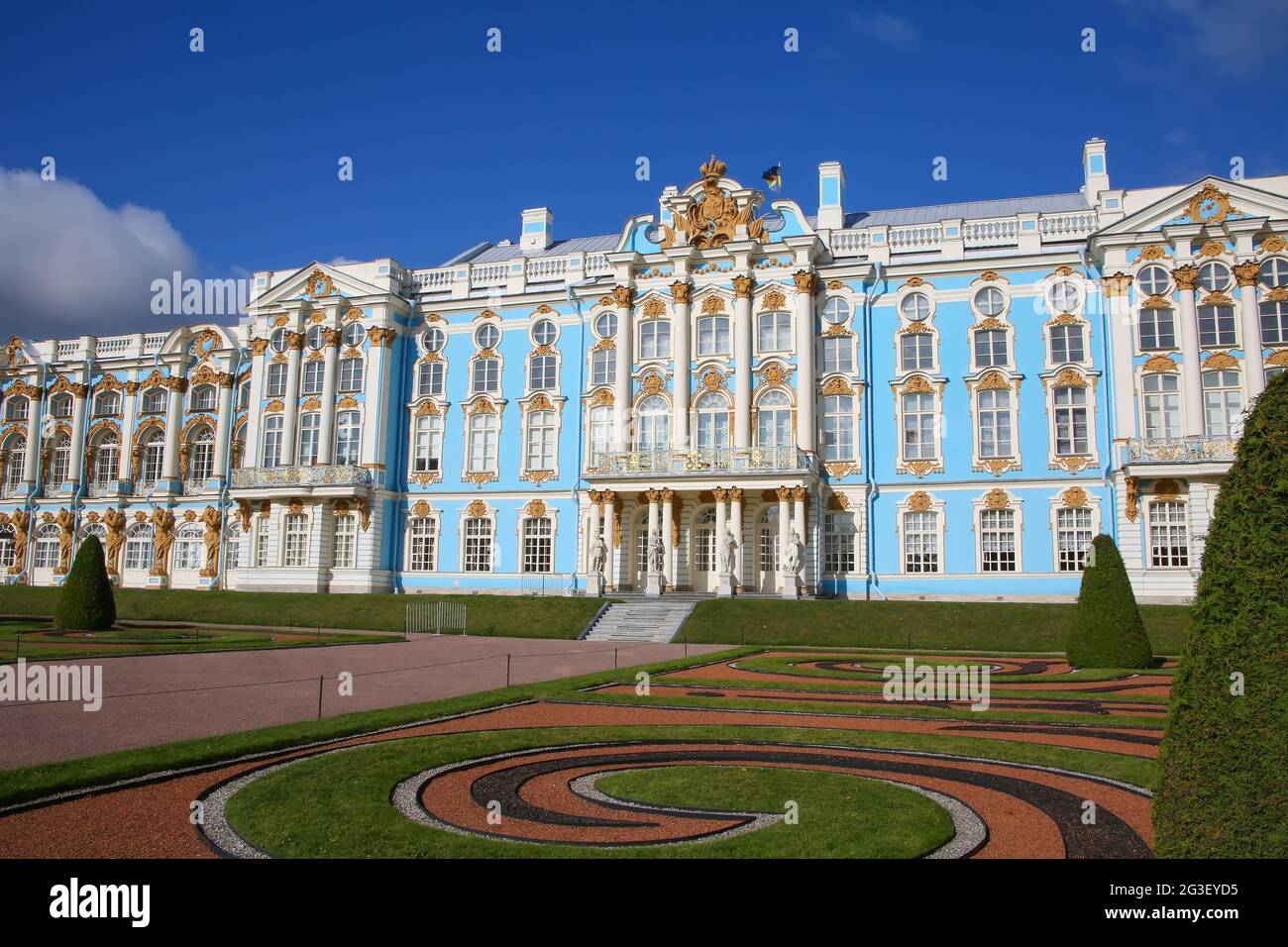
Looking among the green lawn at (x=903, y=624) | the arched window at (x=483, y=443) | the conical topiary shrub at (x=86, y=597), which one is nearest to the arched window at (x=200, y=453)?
the arched window at (x=483, y=443)

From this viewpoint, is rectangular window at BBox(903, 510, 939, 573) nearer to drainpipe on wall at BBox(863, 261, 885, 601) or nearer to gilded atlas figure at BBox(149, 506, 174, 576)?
drainpipe on wall at BBox(863, 261, 885, 601)

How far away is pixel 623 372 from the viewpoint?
40.6m

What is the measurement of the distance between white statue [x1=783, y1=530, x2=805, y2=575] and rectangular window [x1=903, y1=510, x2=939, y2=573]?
4.75m

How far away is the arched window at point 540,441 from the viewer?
4272 cm

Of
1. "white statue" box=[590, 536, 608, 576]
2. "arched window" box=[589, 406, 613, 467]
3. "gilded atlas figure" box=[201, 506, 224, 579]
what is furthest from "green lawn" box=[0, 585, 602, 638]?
"arched window" box=[589, 406, 613, 467]

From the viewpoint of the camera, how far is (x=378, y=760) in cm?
1078

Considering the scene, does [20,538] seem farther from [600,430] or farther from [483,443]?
[600,430]

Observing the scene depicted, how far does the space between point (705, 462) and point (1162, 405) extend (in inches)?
662

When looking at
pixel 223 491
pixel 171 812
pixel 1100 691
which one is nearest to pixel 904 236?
pixel 1100 691

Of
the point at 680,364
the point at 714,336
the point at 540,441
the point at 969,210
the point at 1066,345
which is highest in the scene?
the point at 969,210

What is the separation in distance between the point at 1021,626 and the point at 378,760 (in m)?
23.5

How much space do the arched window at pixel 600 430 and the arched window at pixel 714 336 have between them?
15.9ft

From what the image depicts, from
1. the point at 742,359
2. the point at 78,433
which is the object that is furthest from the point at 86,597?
the point at 78,433
